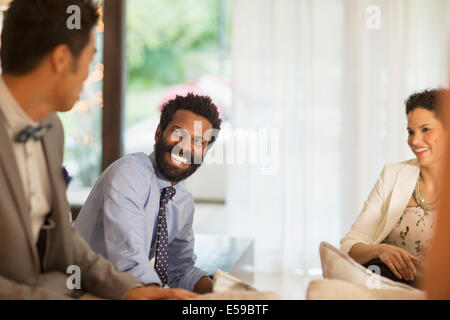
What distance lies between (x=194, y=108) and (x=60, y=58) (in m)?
0.40

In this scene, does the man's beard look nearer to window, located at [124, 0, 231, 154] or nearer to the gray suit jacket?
the gray suit jacket

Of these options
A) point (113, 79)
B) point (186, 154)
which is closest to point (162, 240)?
point (186, 154)

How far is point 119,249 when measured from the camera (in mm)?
950

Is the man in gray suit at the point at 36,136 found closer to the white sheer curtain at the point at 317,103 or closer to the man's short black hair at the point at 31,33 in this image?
the man's short black hair at the point at 31,33

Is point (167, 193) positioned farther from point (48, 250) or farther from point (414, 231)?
point (414, 231)

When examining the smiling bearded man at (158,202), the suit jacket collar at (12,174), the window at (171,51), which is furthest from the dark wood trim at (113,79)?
the suit jacket collar at (12,174)

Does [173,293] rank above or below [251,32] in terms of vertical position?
below

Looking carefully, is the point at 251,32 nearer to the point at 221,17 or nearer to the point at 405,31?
the point at 405,31


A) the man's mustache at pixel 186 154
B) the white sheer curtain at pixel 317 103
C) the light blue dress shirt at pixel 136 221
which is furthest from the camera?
the white sheer curtain at pixel 317 103

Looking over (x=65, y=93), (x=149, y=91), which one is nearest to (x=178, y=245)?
(x=65, y=93)

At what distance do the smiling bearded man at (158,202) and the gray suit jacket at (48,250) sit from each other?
8 cm

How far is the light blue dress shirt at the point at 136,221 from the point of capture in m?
0.95

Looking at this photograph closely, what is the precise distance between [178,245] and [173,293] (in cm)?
37

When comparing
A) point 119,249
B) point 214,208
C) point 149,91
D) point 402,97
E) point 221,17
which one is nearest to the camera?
point 119,249
